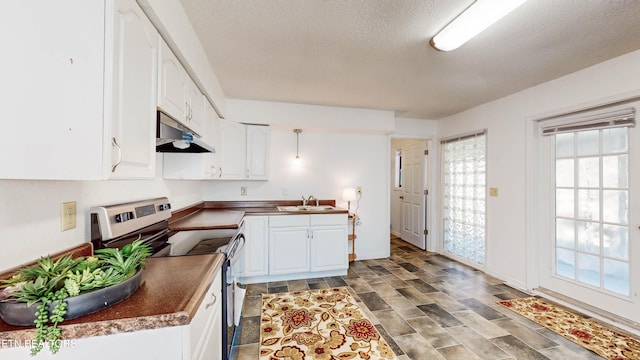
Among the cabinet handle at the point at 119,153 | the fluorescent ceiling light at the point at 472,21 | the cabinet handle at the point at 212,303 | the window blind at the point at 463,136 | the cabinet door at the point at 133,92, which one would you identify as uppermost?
the fluorescent ceiling light at the point at 472,21

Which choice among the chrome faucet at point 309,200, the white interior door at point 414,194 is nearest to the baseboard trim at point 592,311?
the white interior door at point 414,194

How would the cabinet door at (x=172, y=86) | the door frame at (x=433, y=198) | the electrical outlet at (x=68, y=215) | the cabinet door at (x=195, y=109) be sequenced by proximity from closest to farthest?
1. the electrical outlet at (x=68, y=215)
2. the cabinet door at (x=172, y=86)
3. the cabinet door at (x=195, y=109)
4. the door frame at (x=433, y=198)

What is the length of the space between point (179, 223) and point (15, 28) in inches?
72.4

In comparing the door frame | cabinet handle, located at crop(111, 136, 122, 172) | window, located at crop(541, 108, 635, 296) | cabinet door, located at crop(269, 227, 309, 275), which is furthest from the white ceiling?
cabinet door, located at crop(269, 227, 309, 275)

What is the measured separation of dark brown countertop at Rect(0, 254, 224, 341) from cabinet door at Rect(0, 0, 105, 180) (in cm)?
43

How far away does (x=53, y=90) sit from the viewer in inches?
28.7

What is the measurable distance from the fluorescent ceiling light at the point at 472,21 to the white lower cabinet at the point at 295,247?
224cm

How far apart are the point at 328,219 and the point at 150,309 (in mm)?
2592

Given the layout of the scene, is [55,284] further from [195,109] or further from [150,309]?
[195,109]

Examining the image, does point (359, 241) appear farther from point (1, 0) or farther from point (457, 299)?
point (1, 0)

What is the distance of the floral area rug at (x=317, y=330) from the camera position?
6.04 ft

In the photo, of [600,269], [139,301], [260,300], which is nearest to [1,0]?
[139,301]

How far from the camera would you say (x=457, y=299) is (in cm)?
269

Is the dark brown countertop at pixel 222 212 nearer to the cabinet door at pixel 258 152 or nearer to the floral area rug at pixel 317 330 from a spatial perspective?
the cabinet door at pixel 258 152
